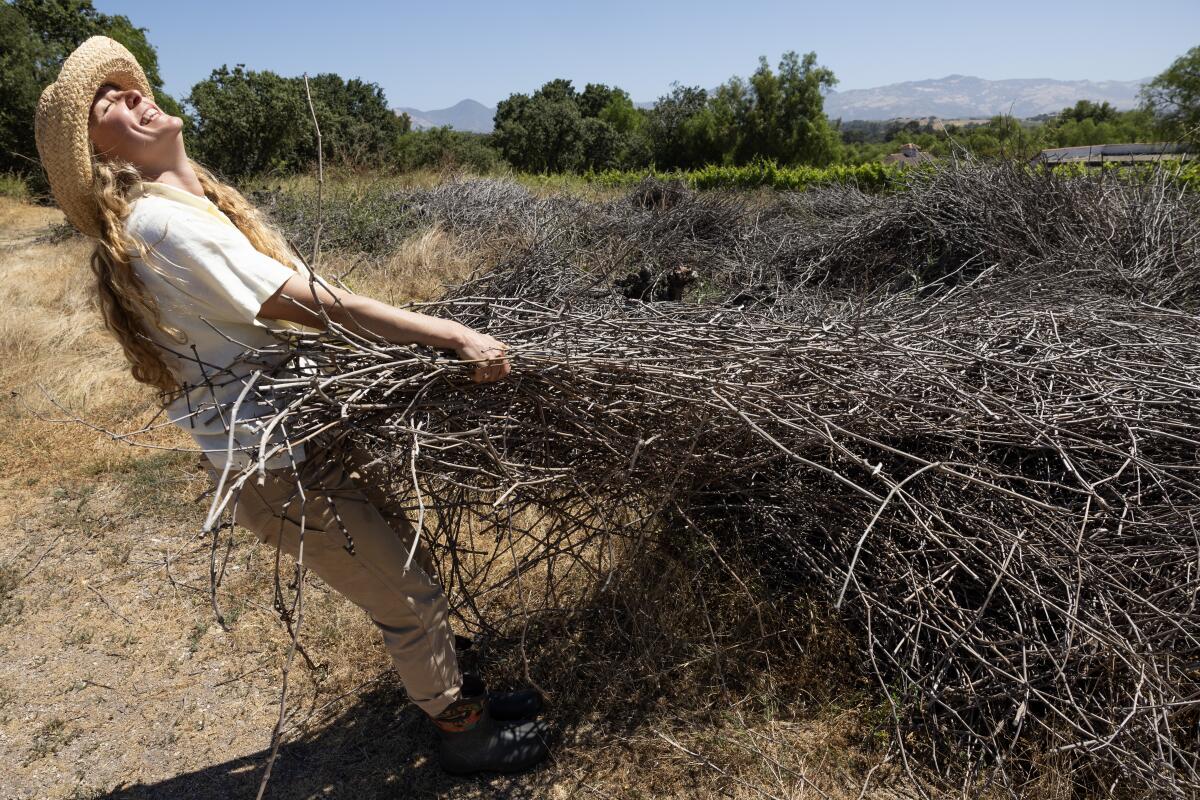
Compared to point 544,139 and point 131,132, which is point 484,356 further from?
point 544,139

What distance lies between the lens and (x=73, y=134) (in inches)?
58.7

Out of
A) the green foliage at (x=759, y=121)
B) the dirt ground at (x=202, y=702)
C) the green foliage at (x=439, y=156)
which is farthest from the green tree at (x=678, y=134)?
the dirt ground at (x=202, y=702)

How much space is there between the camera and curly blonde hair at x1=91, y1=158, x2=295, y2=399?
4.82 feet

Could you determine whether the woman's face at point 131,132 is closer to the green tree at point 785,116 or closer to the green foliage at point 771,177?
the green foliage at point 771,177

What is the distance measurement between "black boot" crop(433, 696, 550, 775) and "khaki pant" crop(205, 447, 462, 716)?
0.07 m

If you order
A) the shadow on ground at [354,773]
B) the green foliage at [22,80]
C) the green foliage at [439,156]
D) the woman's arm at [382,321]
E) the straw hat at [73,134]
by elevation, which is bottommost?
the shadow on ground at [354,773]

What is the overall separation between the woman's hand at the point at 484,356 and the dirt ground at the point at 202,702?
0.60m

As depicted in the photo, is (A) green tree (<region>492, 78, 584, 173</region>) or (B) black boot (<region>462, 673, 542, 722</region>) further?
(A) green tree (<region>492, 78, 584, 173</region>)

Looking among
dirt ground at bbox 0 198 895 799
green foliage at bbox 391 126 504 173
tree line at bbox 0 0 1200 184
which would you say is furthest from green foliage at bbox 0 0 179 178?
dirt ground at bbox 0 198 895 799

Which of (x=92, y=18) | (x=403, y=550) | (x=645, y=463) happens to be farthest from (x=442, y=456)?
(x=92, y=18)

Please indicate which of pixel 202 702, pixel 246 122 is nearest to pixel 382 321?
pixel 202 702

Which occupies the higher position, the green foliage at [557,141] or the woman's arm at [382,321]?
the green foliage at [557,141]

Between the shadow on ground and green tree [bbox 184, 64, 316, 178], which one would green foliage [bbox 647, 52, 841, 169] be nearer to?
green tree [bbox 184, 64, 316, 178]

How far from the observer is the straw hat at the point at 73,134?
1485mm
